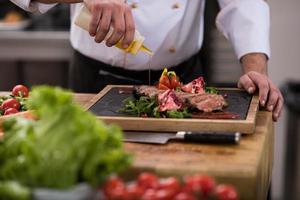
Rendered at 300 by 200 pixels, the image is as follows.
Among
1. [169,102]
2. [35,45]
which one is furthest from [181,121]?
[35,45]

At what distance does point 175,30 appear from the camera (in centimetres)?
245

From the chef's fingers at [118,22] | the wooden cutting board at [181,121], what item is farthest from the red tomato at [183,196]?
the chef's fingers at [118,22]

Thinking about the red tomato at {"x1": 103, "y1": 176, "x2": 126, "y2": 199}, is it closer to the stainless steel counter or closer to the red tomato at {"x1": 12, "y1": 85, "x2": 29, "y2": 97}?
the red tomato at {"x1": 12, "y1": 85, "x2": 29, "y2": 97}

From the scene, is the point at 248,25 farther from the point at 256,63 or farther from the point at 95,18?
the point at 95,18

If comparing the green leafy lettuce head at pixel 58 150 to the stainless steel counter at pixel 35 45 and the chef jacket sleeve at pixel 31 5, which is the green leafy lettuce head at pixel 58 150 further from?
the stainless steel counter at pixel 35 45

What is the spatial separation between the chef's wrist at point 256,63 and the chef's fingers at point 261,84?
5.1 inches

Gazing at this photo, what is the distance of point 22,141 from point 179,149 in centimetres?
52

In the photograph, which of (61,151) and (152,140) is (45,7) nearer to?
(152,140)

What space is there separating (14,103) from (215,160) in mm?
750

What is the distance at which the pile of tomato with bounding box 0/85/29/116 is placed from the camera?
1.90m

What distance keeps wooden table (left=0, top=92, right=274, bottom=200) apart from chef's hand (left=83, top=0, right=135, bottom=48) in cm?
36

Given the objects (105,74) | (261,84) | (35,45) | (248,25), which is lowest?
(35,45)

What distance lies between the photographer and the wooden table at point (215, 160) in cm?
137

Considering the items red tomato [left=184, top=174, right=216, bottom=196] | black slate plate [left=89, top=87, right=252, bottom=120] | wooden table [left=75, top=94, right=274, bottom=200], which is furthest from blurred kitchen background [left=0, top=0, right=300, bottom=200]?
red tomato [left=184, top=174, right=216, bottom=196]
